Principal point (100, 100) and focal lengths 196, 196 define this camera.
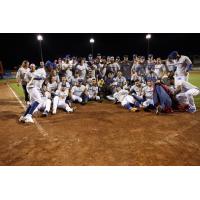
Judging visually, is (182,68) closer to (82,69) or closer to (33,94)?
(82,69)

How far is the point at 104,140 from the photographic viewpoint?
465 cm

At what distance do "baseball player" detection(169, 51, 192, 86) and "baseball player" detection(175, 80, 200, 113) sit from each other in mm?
278

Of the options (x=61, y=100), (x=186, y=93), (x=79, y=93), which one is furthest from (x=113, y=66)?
(x=186, y=93)

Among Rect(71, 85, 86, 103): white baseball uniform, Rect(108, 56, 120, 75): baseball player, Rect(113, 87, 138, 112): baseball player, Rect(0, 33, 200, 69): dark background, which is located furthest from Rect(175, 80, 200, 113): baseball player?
Rect(0, 33, 200, 69): dark background

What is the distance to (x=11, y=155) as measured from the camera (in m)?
4.07

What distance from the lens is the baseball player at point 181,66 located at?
751 centimetres

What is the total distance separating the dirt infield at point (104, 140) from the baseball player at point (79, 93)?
94.9 inches

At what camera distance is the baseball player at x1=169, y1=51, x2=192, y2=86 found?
7515mm

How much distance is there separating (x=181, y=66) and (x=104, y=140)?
15.8ft

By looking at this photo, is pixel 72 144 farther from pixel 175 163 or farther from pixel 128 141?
pixel 175 163

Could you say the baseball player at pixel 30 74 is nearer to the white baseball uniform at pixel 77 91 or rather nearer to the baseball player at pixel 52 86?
the baseball player at pixel 52 86

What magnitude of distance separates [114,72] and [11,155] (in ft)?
→ 26.9

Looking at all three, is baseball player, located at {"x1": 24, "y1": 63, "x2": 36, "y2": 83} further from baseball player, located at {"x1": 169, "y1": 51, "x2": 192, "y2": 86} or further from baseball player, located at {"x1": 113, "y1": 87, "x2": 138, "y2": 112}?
baseball player, located at {"x1": 169, "y1": 51, "x2": 192, "y2": 86}

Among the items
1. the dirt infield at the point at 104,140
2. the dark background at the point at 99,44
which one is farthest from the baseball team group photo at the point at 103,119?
the dark background at the point at 99,44
